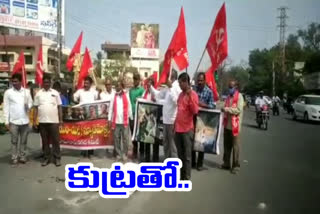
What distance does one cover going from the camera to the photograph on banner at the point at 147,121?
786 cm

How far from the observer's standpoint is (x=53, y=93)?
7.68m

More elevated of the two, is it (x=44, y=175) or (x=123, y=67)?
(x=123, y=67)

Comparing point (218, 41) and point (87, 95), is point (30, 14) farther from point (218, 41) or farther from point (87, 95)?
point (218, 41)

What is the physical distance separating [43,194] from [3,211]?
83 centimetres

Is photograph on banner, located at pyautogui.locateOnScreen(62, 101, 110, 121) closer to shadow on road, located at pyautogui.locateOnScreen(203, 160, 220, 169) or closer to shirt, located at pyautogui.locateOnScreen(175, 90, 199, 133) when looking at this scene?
shadow on road, located at pyautogui.locateOnScreen(203, 160, 220, 169)

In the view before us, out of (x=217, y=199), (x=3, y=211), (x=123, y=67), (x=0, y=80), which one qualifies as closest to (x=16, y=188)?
(x=3, y=211)

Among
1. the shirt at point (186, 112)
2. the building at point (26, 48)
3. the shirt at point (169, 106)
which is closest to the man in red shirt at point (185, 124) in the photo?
the shirt at point (186, 112)

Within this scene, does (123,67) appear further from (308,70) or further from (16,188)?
(16,188)

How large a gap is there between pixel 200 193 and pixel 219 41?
301cm

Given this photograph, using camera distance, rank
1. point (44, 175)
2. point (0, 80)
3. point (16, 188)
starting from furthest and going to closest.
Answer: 1. point (0, 80)
2. point (44, 175)
3. point (16, 188)

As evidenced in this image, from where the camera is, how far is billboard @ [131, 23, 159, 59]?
190ft

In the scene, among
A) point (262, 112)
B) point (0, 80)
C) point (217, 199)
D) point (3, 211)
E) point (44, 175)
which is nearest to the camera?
point (3, 211)

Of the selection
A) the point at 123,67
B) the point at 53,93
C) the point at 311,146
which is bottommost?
the point at 311,146

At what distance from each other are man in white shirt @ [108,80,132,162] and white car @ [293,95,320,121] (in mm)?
15250
